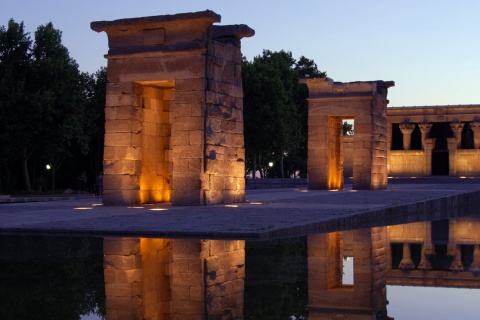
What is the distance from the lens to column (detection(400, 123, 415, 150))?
55656 millimetres

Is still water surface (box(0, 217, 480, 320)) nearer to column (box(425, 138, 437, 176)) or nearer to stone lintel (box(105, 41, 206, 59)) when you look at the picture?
stone lintel (box(105, 41, 206, 59))

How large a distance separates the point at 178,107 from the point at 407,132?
3691 cm

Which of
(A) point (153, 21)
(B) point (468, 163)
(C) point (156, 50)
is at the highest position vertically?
(A) point (153, 21)

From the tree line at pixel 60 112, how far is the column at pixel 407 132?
28.2 ft

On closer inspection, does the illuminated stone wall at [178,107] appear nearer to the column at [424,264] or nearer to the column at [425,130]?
the column at [424,264]

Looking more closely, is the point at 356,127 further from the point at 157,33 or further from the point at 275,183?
the point at 275,183

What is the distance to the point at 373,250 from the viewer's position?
1177 cm

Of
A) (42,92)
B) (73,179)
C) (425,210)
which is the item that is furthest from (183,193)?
(73,179)

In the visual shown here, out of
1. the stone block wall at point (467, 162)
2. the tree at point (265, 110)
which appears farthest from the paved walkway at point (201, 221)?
the tree at point (265, 110)

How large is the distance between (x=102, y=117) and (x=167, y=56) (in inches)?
1557

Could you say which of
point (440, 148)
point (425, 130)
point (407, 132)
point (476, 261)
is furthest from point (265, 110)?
point (476, 261)

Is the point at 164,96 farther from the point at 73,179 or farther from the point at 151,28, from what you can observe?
the point at 73,179

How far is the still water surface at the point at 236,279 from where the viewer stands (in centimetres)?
686

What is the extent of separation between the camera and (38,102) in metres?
47.5
